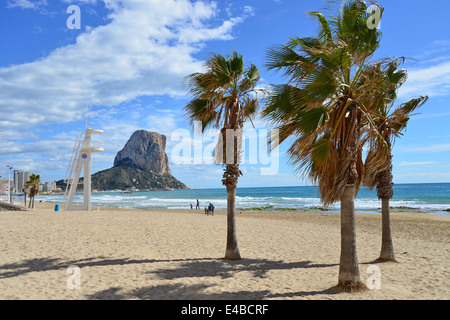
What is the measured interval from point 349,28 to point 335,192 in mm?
3543

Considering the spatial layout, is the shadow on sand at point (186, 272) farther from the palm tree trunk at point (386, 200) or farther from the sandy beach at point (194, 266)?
the palm tree trunk at point (386, 200)

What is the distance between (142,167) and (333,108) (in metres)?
181

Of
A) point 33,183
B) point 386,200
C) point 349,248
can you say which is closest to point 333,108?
point 349,248

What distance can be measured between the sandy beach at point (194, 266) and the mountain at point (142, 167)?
5999 inches

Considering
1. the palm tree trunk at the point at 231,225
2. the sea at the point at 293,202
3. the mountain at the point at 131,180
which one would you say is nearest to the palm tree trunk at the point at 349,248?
the palm tree trunk at the point at 231,225

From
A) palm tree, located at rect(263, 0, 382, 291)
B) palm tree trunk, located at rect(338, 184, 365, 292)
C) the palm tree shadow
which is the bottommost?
the palm tree shadow

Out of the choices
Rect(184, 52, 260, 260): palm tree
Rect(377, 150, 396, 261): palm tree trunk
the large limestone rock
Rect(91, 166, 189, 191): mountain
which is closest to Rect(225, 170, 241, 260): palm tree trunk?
Rect(184, 52, 260, 260): palm tree

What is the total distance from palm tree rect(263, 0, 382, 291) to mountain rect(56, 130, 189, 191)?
159875 millimetres

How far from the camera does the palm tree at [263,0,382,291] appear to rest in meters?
6.38

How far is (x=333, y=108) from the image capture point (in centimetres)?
685

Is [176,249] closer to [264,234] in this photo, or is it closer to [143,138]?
[264,234]

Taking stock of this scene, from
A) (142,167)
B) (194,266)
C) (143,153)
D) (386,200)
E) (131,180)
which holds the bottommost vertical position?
(194,266)

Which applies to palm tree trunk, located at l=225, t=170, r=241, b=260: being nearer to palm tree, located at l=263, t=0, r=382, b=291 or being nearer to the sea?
palm tree, located at l=263, t=0, r=382, b=291

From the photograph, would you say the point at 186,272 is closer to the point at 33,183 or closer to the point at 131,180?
the point at 33,183
